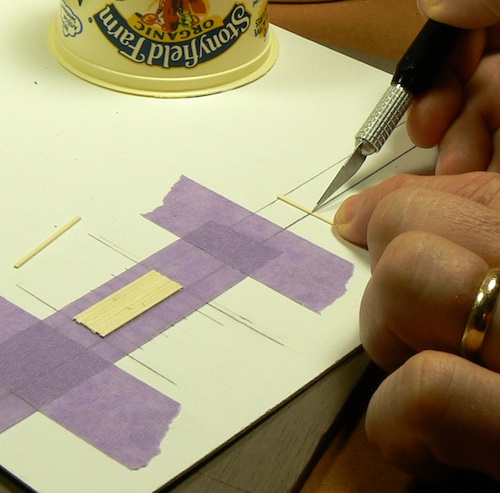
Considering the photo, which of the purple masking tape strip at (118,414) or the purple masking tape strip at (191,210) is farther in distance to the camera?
the purple masking tape strip at (191,210)

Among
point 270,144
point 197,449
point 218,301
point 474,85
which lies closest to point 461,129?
point 474,85

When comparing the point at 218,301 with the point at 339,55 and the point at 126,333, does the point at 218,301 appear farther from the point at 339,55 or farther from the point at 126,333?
the point at 339,55

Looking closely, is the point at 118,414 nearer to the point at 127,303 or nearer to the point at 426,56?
the point at 127,303

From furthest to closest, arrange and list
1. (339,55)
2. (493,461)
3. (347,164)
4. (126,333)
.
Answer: (339,55), (347,164), (126,333), (493,461)

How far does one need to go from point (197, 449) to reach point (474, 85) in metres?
0.42

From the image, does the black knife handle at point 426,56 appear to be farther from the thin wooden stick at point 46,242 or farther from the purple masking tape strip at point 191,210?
the thin wooden stick at point 46,242

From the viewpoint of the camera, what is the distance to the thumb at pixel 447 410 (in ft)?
1.51

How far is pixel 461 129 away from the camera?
734 mm

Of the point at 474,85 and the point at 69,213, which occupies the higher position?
the point at 474,85

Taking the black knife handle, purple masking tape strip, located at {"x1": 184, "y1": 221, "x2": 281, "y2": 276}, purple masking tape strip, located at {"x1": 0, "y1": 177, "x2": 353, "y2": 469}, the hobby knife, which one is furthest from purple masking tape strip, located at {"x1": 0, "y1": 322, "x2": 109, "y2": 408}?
the black knife handle

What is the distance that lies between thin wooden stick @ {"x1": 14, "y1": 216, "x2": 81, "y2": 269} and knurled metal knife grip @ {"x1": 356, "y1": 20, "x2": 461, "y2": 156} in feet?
0.79

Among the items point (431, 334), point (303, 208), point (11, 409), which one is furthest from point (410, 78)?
point (11, 409)

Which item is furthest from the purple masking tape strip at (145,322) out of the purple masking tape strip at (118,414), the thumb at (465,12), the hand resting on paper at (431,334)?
the thumb at (465,12)

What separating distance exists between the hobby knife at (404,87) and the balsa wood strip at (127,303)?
6.3 inches
